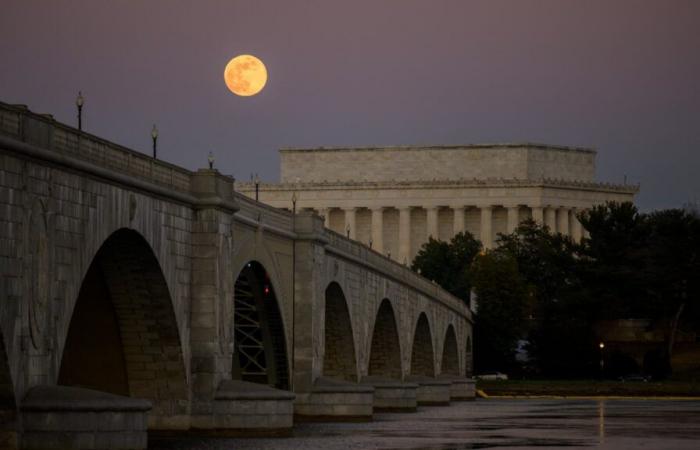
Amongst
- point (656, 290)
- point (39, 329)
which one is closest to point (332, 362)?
point (39, 329)

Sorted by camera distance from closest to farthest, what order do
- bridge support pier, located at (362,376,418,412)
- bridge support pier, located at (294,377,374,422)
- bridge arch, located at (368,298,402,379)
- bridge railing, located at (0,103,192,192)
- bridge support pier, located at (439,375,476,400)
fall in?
bridge railing, located at (0,103,192,192), bridge support pier, located at (294,377,374,422), bridge support pier, located at (362,376,418,412), bridge arch, located at (368,298,402,379), bridge support pier, located at (439,375,476,400)

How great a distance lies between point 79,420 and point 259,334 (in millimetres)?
30586

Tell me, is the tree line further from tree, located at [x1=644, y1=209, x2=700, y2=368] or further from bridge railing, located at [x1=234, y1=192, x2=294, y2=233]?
bridge railing, located at [x1=234, y1=192, x2=294, y2=233]

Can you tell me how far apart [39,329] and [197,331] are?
1469 cm

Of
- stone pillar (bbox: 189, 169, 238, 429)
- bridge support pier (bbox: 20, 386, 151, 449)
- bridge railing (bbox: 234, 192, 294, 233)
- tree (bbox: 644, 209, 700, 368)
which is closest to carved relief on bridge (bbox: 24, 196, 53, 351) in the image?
bridge support pier (bbox: 20, 386, 151, 449)

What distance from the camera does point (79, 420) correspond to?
128ft

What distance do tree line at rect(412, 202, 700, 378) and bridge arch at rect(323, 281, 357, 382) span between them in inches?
2578

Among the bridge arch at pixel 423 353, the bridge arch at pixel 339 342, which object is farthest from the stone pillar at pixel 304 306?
the bridge arch at pixel 423 353

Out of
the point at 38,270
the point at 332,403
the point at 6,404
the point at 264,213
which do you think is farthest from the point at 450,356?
the point at 6,404

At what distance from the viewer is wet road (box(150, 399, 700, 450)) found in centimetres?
5366

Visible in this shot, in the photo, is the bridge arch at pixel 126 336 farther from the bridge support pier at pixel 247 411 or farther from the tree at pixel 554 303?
the tree at pixel 554 303

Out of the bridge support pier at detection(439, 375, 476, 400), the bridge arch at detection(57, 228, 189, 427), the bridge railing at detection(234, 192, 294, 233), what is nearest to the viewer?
the bridge arch at detection(57, 228, 189, 427)

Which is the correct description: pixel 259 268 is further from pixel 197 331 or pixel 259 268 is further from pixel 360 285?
pixel 360 285

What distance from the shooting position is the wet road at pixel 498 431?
53656 mm
